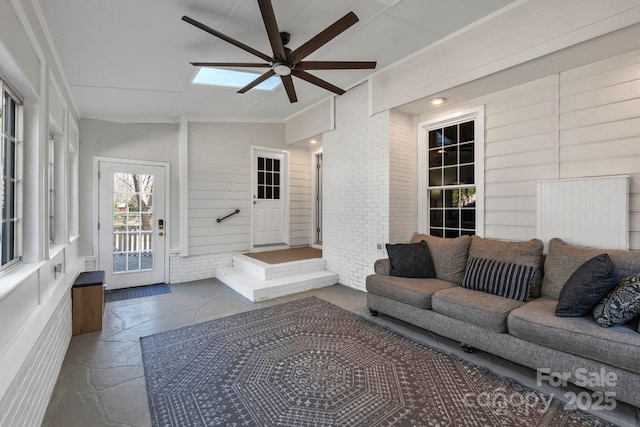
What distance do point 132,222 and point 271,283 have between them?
2.57 meters

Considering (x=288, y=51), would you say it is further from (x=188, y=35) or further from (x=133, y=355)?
(x=133, y=355)

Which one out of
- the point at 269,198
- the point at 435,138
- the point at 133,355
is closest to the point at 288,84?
the point at 435,138

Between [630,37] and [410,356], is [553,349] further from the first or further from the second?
[630,37]

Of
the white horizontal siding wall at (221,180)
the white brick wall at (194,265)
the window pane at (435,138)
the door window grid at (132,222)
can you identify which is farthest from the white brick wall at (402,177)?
the door window grid at (132,222)

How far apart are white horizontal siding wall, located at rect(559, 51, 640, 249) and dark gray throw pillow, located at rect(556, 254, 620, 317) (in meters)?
0.80

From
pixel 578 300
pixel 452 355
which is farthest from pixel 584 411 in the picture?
pixel 452 355

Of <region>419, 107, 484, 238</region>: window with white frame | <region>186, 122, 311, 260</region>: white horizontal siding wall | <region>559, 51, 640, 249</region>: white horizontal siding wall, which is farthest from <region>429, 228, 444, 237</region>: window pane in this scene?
<region>186, 122, 311, 260</region>: white horizontal siding wall

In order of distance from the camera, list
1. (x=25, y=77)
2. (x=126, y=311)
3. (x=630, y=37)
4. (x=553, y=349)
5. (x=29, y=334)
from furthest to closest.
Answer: (x=126, y=311) → (x=630, y=37) → (x=553, y=349) → (x=25, y=77) → (x=29, y=334)

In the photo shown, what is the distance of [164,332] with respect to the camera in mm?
3238

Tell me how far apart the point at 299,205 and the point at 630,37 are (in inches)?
212

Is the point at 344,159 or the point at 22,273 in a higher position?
the point at 344,159

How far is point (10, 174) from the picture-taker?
2.11 metres

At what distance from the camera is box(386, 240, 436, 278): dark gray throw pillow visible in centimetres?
360

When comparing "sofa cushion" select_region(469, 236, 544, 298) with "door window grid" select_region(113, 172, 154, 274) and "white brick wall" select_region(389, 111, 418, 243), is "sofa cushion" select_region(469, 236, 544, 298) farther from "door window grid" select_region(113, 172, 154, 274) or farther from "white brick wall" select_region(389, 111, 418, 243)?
"door window grid" select_region(113, 172, 154, 274)
